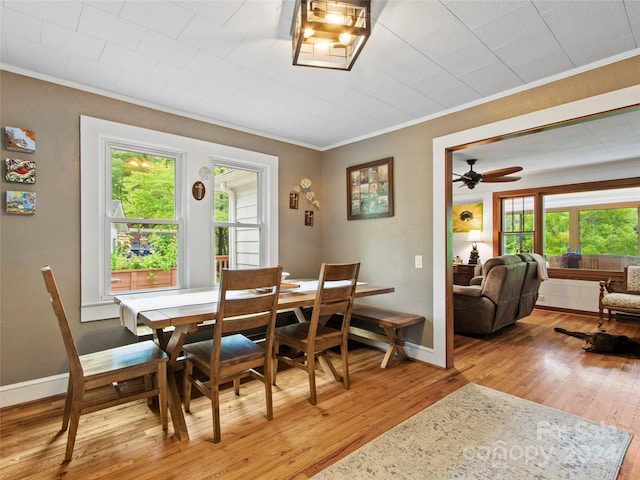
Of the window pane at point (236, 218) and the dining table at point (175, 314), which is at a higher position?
the window pane at point (236, 218)

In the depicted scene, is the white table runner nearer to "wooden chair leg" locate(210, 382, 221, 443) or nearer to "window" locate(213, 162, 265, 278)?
"wooden chair leg" locate(210, 382, 221, 443)

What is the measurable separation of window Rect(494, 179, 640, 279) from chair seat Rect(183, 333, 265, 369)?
5.74 meters

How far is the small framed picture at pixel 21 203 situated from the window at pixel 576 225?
6836 millimetres

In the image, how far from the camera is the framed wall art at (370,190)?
3.63 metres

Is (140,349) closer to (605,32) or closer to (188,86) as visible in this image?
(188,86)

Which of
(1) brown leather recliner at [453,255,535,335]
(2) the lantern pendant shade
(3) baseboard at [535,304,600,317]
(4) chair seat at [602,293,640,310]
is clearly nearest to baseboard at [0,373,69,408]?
(2) the lantern pendant shade

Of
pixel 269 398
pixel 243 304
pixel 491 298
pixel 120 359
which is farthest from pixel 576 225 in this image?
pixel 120 359

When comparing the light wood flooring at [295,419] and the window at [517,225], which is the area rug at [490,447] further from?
the window at [517,225]

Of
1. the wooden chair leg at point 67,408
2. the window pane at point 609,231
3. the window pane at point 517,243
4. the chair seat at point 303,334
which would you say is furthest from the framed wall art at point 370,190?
the window pane at point 609,231

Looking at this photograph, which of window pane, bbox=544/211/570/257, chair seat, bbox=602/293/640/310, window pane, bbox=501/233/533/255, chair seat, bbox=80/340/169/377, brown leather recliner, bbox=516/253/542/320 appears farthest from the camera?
window pane, bbox=501/233/533/255

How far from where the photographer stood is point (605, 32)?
1.94m

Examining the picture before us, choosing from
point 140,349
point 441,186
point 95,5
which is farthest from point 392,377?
point 95,5

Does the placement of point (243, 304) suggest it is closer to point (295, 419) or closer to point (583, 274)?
point (295, 419)

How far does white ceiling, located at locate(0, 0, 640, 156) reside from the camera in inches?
69.6
